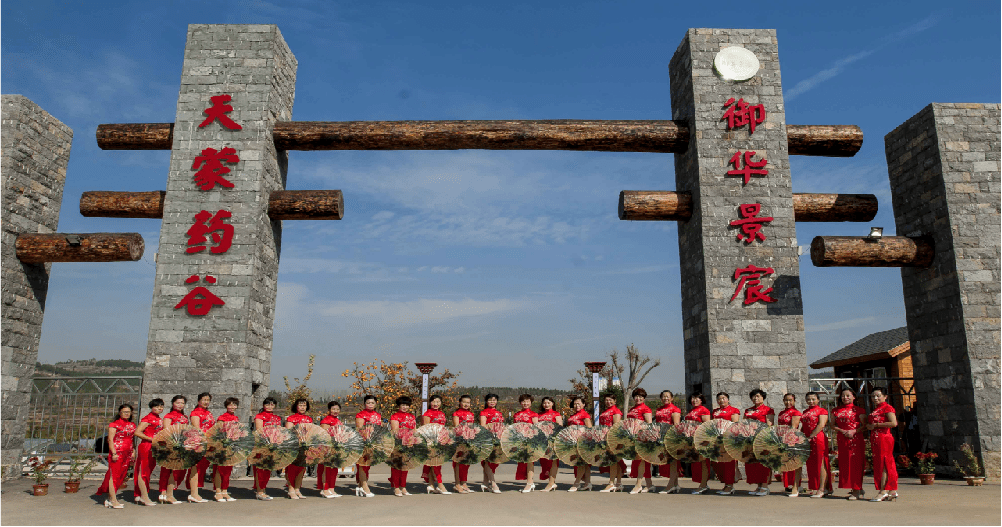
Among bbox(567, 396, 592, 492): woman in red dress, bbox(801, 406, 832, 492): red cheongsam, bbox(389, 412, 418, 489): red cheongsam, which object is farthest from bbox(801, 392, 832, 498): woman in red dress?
bbox(389, 412, 418, 489): red cheongsam

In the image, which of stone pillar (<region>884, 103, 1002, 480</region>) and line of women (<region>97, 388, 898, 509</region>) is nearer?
line of women (<region>97, 388, 898, 509</region>)

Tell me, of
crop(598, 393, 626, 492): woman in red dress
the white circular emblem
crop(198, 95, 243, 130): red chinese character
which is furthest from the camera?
the white circular emblem

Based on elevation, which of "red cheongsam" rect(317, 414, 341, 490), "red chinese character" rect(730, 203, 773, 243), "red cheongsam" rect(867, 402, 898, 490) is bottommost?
"red cheongsam" rect(317, 414, 341, 490)

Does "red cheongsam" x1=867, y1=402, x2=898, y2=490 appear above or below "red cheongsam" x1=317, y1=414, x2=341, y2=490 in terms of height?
above

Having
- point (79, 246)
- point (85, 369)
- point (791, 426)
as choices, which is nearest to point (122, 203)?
point (79, 246)

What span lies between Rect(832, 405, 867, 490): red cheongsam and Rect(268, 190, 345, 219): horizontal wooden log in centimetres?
822

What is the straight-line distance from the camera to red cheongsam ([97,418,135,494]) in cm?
709

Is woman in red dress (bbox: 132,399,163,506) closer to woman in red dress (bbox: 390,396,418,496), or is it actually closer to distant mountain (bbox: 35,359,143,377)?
woman in red dress (bbox: 390,396,418,496)

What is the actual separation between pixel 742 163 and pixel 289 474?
856 cm

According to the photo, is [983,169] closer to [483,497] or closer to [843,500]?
[843,500]

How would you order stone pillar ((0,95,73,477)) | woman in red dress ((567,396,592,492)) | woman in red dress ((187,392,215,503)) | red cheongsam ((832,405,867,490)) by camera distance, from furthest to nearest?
stone pillar ((0,95,73,477)) → woman in red dress ((567,396,592,492)) → red cheongsam ((832,405,867,490)) → woman in red dress ((187,392,215,503))

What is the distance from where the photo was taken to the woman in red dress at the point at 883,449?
7.10 m

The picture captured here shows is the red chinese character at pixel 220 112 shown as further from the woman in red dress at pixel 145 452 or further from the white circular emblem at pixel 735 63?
the white circular emblem at pixel 735 63

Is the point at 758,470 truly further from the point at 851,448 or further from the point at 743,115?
the point at 743,115
